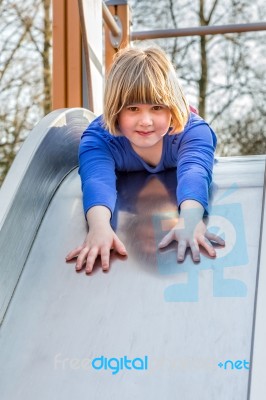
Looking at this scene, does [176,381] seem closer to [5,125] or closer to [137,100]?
[137,100]

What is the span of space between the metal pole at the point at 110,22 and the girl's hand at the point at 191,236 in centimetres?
142

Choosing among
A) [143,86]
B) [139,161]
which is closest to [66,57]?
[139,161]

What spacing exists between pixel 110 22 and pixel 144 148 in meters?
1.30

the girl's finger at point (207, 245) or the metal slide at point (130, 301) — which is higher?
the girl's finger at point (207, 245)

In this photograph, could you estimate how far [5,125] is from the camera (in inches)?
217

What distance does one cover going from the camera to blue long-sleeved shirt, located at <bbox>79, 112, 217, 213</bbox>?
1479 mm

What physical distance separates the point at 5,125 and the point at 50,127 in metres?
3.96

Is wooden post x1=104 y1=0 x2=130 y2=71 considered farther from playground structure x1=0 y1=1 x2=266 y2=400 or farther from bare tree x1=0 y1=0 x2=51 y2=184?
bare tree x1=0 y1=0 x2=51 y2=184

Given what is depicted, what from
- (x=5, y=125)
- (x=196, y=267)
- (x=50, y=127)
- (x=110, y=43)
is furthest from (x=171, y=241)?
(x=5, y=125)

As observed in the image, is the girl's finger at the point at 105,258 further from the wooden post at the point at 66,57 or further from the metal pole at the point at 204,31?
the metal pole at the point at 204,31

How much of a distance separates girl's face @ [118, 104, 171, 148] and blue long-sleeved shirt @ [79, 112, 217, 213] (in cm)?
8

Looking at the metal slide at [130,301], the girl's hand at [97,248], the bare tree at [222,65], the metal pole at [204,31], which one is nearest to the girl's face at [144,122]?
the metal slide at [130,301]

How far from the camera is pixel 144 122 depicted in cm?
150

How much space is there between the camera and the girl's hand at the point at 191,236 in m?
1.34
